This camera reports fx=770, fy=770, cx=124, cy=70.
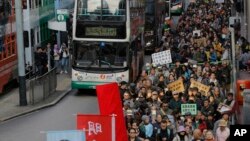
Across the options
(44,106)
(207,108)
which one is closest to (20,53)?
(44,106)

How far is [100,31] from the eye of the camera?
28.2m

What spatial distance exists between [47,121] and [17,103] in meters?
4.00

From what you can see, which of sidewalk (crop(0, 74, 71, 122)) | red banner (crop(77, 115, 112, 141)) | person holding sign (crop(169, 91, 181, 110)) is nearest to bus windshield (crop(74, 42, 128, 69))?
sidewalk (crop(0, 74, 71, 122))

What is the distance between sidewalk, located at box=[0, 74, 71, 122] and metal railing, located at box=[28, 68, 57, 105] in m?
0.22

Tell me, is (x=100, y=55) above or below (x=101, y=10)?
below

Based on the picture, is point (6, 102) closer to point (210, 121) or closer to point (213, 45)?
point (213, 45)

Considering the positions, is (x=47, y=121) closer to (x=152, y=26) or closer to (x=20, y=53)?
(x=20, y=53)

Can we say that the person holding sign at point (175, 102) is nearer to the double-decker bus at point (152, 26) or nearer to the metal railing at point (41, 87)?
the metal railing at point (41, 87)

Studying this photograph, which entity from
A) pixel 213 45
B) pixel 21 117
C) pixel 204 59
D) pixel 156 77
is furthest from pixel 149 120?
pixel 213 45

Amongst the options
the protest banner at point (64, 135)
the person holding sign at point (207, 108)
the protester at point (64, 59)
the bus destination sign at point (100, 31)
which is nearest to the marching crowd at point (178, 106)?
the person holding sign at point (207, 108)

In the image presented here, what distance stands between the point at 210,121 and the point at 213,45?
16.6 meters

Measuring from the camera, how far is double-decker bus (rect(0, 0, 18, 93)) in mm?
28719

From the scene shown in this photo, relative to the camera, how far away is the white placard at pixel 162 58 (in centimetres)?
2631

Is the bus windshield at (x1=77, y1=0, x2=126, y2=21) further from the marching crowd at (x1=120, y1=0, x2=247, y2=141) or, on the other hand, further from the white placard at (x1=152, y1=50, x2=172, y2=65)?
the marching crowd at (x1=120, y1=0, x2=247, y2=141)
